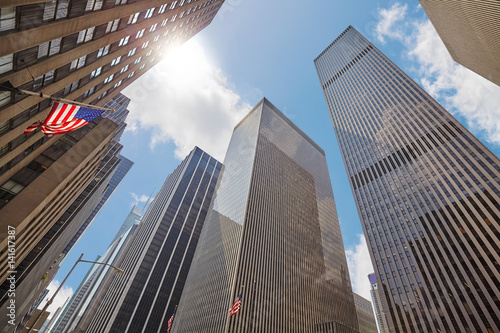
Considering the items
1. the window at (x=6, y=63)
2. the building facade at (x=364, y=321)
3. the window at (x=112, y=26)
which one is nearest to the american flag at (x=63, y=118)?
the window at (x=6, y=63)

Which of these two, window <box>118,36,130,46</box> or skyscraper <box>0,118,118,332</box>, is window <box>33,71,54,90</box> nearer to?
skyscraper <box>0,118,118,332</box>

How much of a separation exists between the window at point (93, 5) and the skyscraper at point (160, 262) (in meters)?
127

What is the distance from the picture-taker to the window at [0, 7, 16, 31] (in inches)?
475

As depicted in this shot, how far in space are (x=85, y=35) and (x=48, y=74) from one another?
5217 mm

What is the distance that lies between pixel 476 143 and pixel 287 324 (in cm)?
8508

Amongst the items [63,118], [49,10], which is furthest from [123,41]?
[63,118]

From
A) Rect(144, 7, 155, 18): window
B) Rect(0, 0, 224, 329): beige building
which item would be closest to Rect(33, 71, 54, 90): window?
Rect(0, 0, 224, 329): beige building

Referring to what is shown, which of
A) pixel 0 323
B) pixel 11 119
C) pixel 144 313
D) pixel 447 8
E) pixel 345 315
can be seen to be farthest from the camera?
pixel 144 313

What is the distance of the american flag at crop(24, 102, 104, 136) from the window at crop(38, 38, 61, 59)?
7.03 metres

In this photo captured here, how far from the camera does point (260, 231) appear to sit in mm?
93750

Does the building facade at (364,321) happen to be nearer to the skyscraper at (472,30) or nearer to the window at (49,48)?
the skyscraper at (472,30)

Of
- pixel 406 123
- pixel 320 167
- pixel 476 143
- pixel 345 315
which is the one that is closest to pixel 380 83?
pixel 406 123

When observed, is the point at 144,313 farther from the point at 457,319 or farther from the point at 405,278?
the point at 457,319

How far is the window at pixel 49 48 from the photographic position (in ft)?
52.2
